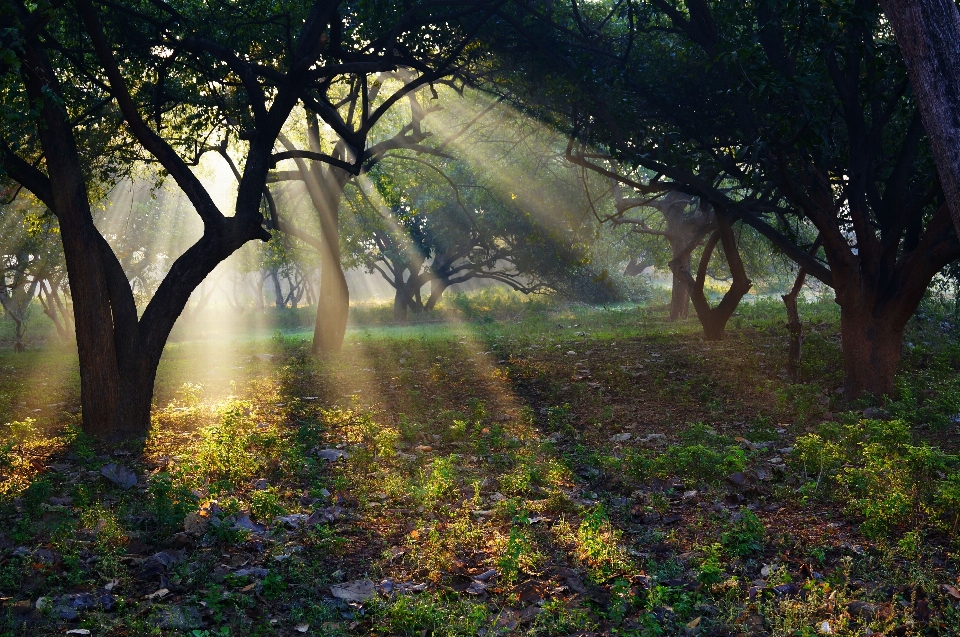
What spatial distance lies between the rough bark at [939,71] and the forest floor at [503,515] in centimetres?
234

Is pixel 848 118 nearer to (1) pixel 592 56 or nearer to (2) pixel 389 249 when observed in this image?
(1) pixel 592 56

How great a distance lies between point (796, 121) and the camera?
9.23 meters

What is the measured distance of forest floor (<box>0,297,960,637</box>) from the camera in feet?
15.2

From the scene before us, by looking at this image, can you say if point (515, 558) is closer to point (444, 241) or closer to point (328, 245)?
point (328, 245)

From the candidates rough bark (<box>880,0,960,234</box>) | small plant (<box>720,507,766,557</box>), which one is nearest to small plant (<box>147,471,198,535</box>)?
small plant (<box>720,507,766,557</box>)

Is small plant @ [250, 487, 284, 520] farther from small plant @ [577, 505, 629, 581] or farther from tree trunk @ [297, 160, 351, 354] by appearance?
tree trunk @ [297, 160, 351, 354]

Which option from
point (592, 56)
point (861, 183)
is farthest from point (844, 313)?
point (592, 56)

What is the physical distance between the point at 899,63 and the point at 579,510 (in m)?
6.78

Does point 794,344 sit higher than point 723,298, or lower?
lower

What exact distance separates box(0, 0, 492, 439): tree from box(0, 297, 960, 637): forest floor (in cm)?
110

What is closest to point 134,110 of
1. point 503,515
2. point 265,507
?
point 265,507

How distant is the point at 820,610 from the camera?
454cm

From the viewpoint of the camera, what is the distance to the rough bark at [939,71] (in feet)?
17.5

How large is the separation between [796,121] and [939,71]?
392 cm
